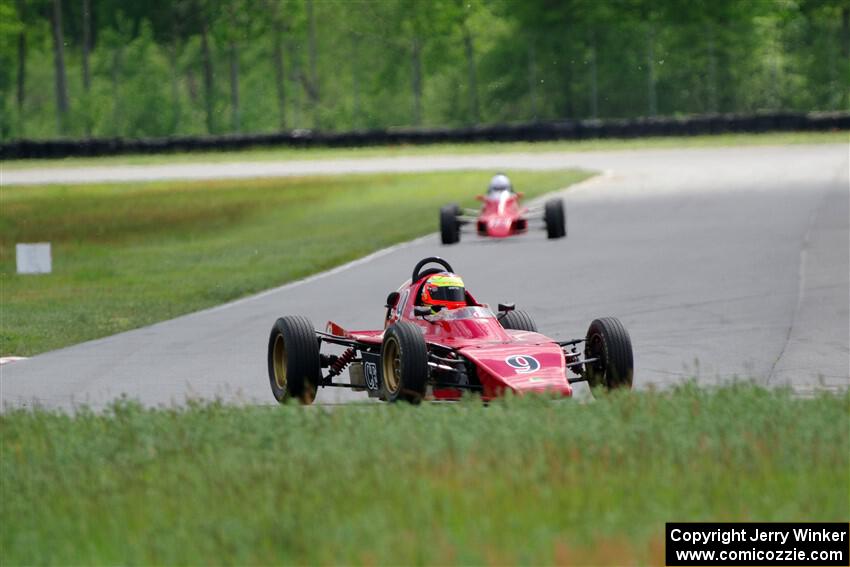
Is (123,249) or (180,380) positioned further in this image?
(123,249)

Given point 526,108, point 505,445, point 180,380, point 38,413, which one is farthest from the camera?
point 526,108

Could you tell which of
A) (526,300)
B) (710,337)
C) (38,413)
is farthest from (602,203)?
(38,413)

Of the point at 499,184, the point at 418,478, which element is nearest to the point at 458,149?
the point at 499,184

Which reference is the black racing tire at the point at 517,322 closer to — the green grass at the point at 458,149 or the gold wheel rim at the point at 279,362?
the gold wheel rim at the point at 279,362

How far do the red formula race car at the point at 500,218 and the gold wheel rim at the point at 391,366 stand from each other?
15322 millimetres

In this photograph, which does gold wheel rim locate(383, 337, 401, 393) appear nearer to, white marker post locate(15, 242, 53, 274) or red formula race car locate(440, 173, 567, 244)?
white marker post locate(15, 242, 53, 274)

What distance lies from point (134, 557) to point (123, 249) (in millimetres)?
24621

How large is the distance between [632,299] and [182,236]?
1697cm

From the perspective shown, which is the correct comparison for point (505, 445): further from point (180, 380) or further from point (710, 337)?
point (710, 337)

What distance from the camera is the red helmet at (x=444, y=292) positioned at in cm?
1259

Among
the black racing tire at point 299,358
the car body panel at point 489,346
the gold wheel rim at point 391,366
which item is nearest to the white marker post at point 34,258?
the car body panel at point 489,346

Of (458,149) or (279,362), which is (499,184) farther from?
(458,149)

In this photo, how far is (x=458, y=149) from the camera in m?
61.8

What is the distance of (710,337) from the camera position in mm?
15492
